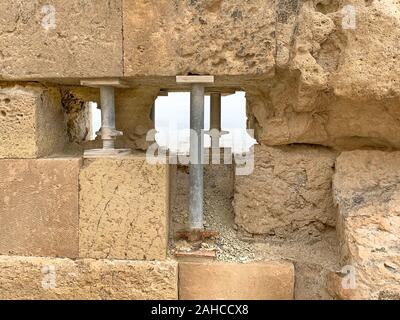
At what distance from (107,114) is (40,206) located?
76 cm

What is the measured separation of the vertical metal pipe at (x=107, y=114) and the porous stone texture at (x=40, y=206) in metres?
0.23

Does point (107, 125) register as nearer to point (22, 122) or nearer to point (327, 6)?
point (22, 122)

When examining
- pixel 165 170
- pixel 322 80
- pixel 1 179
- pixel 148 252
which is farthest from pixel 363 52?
pixel 1 179

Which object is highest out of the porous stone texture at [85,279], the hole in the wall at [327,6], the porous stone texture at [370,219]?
the hole in the wall at [327,6]

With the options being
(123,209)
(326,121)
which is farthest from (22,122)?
(326,121)

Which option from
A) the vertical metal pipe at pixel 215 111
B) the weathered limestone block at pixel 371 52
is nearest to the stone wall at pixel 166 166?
the weathered limestone block at pixel 371 52

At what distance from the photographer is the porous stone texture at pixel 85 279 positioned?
8.27ft

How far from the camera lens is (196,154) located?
2.54 meters

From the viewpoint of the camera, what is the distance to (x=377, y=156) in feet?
8.46

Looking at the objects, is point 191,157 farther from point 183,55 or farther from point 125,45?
point 125,45

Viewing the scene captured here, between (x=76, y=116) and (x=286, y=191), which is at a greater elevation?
(x=76, y=116)

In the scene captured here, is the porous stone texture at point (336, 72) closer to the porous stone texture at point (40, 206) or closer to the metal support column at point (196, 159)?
the metal support column at point (196, 159)

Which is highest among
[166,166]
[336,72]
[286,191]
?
[336,72]

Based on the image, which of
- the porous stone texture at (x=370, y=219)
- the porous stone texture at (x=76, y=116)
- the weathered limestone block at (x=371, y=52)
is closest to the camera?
the porous stone texture at (x=370, y=219)
